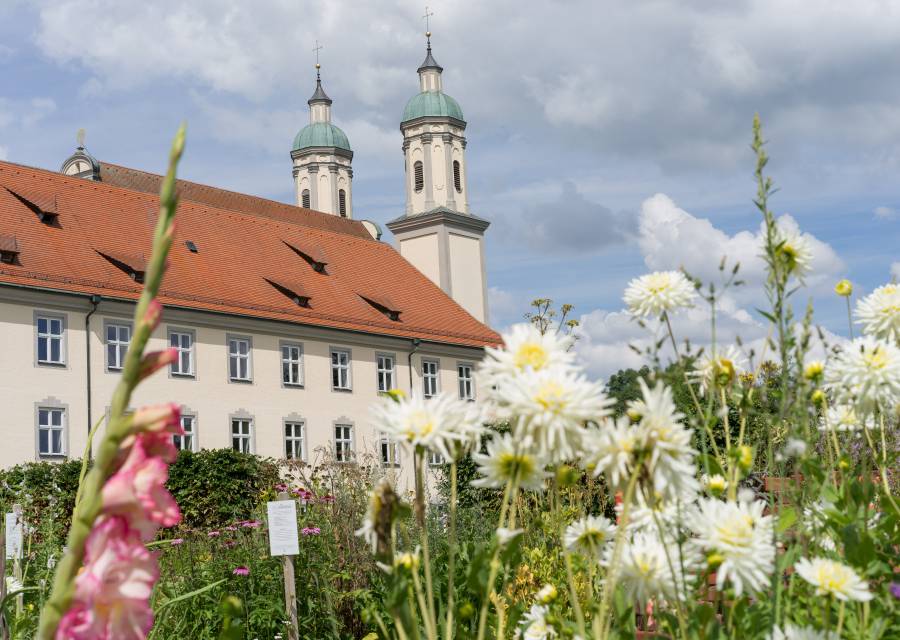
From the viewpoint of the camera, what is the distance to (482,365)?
178 cm

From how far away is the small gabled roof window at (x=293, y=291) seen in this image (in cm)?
3303

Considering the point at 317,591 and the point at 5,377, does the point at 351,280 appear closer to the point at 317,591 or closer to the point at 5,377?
the point at 5,377

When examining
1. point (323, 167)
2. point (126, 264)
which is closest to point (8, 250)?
point (126, 264)

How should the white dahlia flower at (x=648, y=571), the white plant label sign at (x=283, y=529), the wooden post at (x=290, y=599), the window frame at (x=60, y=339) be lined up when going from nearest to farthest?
the white dahlia flower at (x=648, y=571)
the wooden post at (x=290, y=599)
the white plant label sign at (x=283, y=529)
the window frame at (x=60, y=339)

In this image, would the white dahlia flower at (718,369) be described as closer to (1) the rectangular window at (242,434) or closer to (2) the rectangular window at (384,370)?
(1) the rectangular window at (242,434)

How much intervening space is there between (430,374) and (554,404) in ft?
113

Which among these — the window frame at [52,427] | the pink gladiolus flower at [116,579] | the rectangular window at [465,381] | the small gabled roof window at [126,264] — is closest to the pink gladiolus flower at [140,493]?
the pink gladiolus flower at [116,579]

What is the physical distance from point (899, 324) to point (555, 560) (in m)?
3.78

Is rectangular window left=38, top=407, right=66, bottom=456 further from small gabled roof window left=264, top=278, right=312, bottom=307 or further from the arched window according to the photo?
the arched window

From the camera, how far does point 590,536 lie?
7.42 feet

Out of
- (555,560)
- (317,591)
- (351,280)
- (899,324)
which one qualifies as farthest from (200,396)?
(899,324)

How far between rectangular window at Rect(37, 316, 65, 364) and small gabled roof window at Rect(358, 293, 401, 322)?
37.3 ft

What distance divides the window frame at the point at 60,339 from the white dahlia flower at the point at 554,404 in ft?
86.2

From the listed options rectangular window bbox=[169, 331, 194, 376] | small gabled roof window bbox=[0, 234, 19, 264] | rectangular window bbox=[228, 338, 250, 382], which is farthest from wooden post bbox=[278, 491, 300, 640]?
rectangular window bbox=[228, 338, 250, 382]
